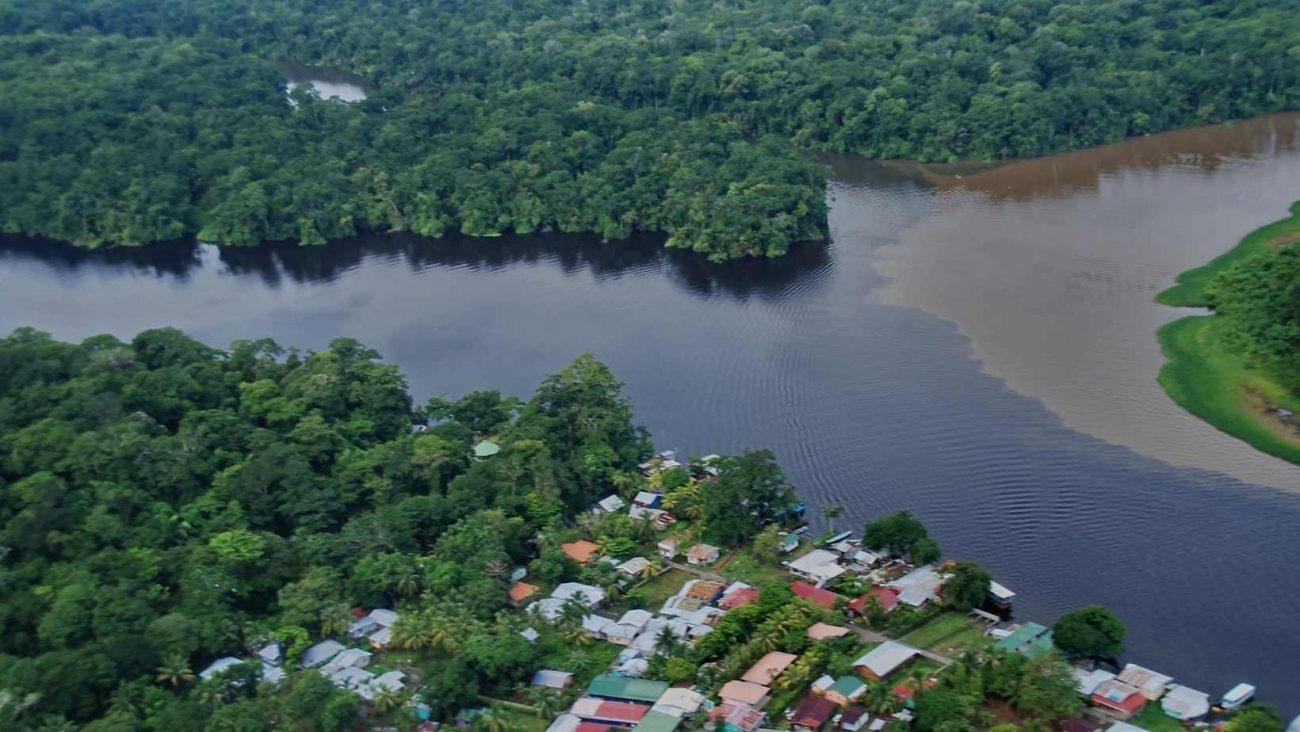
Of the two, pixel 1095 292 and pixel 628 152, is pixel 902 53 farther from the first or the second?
pixel 1095 292

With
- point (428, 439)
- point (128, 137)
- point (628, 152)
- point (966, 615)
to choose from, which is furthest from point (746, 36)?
point (966, 615)

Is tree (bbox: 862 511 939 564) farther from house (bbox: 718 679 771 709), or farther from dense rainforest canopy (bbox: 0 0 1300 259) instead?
dense rainforest canopy (bbox: 0 0 1300 259)

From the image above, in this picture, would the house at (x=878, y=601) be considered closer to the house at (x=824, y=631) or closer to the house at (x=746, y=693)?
the house at (x=824, y=631)

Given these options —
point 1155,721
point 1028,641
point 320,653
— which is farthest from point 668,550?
point 1155,721

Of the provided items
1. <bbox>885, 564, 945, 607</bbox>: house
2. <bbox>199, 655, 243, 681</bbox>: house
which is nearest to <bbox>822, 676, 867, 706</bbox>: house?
<bbox>885, 564, 945, 607</bbox>: house

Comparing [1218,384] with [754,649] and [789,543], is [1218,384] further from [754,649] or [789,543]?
[754,649]
